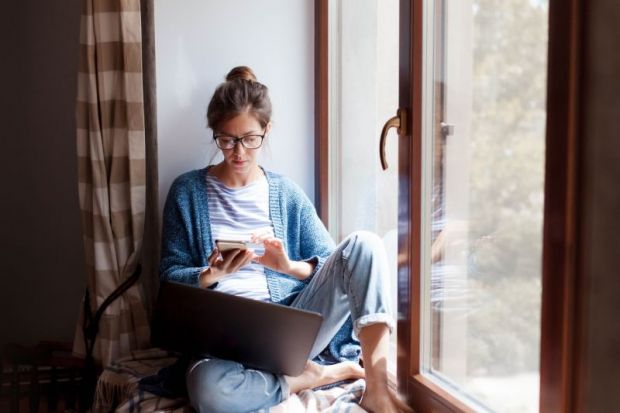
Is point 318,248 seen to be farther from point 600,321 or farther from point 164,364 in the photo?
point 600,321

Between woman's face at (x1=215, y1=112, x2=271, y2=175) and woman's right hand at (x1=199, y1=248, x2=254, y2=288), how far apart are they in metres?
0.26

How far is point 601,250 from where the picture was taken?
854mm

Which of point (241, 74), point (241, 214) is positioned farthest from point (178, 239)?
point (241, 74)

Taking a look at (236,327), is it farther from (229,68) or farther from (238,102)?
(229,68)

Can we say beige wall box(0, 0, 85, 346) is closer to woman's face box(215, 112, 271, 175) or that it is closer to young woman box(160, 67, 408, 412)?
young woman box(160, 67, 408, 412)

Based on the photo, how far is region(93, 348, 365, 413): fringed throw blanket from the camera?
4.66ft

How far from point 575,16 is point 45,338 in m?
2.00

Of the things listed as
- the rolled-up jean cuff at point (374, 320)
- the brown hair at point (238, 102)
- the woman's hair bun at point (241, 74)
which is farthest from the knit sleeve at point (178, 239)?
the rolled-up jean cuff at point (374, 320)

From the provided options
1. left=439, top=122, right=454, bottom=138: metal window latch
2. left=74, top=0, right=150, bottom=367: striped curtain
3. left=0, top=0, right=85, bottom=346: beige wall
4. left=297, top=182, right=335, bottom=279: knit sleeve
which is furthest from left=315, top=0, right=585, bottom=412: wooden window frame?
left=0, top=0, right=85, bottom=346: beige wall

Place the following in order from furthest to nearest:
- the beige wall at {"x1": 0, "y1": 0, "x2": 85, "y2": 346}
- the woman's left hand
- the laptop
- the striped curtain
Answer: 1. the beige wall at {"x1": 0, "y1": 0, "x2": 85, "y2": 346}
2. the striped curtain
3. the woman's left hand
4. the laptop

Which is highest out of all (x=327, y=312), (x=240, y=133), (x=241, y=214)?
(x=240, y=133)

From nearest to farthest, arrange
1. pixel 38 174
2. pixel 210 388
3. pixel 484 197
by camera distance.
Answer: pixel 484 197
pixel 210 388
pixel 38 174

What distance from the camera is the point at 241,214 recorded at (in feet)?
5.83

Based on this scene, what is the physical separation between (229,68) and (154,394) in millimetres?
1004
